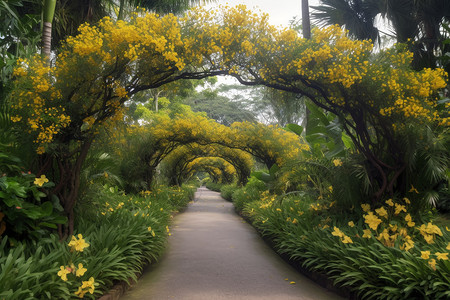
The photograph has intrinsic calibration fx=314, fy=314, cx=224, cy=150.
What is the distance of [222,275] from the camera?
181 inches

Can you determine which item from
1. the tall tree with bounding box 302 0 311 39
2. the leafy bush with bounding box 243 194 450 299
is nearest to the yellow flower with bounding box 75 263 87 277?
the leafy bush with bounding box 243 194 450 299

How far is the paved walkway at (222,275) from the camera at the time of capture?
12.6ft

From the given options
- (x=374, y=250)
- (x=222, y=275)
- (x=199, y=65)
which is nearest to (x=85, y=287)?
(x=222, y=275)

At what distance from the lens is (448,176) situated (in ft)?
14.9

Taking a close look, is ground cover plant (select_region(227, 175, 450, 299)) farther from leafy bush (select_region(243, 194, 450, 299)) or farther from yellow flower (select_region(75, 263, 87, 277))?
yellow flower (select_region(75, 263, 87, 277))

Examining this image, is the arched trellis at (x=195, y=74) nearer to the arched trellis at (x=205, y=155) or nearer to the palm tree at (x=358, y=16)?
the palm tree at (x=358, y=16)

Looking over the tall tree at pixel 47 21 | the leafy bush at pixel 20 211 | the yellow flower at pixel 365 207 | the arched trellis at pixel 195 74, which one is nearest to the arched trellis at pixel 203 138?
the tall tree at pixel 47 21

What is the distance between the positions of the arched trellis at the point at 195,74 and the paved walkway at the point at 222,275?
1505 millimetres

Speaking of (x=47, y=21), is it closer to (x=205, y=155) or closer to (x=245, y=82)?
(x=245, y=82)

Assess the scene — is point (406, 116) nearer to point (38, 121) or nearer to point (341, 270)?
point (341, 270)

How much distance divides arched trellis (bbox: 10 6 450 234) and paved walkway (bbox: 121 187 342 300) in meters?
1.51

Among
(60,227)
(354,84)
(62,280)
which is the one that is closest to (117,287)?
(62,280)

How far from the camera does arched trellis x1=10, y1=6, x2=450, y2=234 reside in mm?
4141

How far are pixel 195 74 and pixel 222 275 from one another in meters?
3.16
